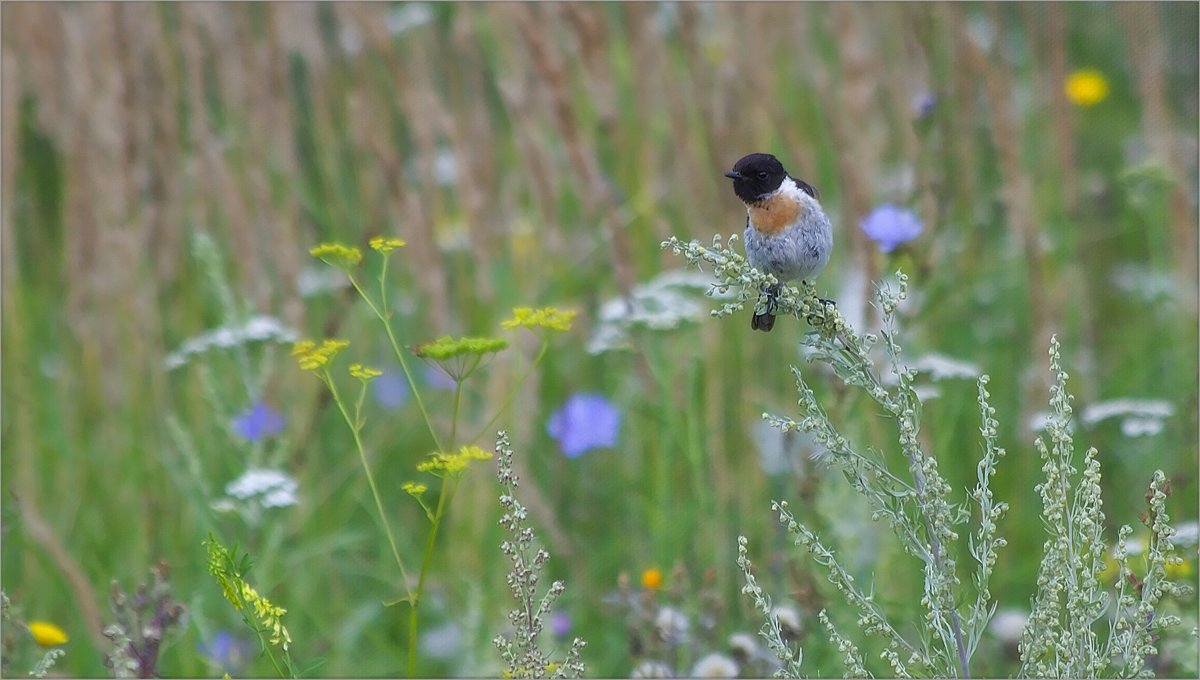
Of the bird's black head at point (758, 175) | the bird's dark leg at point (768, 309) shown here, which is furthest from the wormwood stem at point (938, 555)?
the bird's black head at point (758, 175)

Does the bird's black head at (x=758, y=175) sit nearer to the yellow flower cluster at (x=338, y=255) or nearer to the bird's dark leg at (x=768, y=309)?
the bird's dark leg at (x=768, y=309)

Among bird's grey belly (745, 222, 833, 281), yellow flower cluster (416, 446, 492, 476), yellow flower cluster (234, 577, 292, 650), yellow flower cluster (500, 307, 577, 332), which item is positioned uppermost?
bird's grey belly (745, 222, 833, 281)

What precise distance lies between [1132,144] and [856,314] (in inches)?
81.5

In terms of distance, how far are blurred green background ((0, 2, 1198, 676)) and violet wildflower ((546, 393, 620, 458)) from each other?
0.42 ft

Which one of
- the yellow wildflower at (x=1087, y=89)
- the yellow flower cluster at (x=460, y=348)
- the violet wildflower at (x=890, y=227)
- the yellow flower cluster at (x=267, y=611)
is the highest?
the yellow wildflower at (x=1087, y=89)

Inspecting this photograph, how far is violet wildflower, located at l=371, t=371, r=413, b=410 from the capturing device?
14.4 feet

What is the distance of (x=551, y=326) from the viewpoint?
193 centimetres

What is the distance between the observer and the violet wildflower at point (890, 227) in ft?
10.3

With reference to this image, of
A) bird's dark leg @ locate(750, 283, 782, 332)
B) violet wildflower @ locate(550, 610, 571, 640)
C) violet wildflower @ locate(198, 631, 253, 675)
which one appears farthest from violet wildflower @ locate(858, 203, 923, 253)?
violet wildflower @ locate(198, 631, 253, 675)

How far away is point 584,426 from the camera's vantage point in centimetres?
364

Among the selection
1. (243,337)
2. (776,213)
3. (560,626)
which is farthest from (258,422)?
(776,213)

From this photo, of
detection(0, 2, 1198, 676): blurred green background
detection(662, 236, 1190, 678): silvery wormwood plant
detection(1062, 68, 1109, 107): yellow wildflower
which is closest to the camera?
detection(662, 236, 1190, 678): silvery wormwood plant

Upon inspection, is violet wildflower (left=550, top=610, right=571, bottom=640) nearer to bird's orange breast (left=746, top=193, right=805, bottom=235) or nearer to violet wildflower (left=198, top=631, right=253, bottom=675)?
violet wildflower (left=198, top=631, right=253, bottom=675)

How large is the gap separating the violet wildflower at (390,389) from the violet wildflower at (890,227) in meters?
1.80
